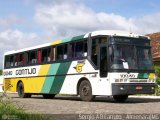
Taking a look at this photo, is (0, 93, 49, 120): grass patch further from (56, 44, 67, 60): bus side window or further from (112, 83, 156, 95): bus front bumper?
(56, 44, 67, 60): bus side window

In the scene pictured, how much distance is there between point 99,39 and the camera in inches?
751

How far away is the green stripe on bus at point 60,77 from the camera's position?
2156cm

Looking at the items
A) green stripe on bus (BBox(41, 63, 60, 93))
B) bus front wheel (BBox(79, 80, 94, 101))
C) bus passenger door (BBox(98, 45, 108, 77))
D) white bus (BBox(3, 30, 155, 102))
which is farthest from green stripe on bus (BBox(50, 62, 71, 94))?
bus passenger door (BBox(98, 45, 108, 77))

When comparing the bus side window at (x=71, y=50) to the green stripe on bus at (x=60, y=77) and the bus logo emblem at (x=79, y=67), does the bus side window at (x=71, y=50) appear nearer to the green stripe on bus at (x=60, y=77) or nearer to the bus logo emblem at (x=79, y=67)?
the green stripe on bus at (x=60, y=77)

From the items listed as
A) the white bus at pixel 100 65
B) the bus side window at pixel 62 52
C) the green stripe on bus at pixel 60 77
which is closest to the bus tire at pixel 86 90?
the white bus at pixel 100 65

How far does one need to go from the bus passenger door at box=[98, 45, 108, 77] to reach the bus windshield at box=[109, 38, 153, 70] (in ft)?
1.32

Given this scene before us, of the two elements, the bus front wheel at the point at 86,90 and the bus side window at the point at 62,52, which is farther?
the bus side window at the point at 62,52

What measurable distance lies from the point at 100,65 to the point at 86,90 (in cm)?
162

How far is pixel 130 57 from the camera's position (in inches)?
738

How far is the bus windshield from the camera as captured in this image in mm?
18328

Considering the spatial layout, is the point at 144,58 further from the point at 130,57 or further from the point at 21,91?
the point at 21,91

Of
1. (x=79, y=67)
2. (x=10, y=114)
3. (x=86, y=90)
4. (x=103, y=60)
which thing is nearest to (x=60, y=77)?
(x=79, y=67)

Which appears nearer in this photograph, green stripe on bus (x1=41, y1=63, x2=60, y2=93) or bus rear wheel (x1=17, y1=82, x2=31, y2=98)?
green stripe on bus (x1=41, y1=63, x2=60, y2=93)

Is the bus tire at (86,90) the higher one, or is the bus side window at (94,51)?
the bus side window at (94,51)
